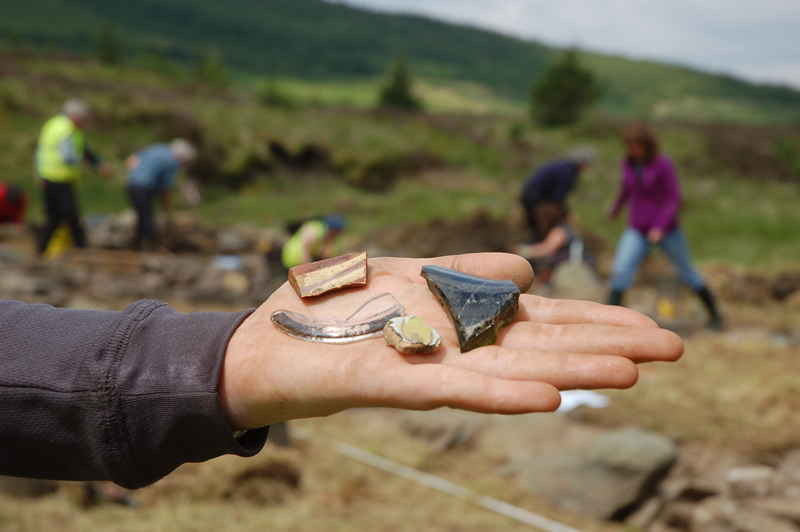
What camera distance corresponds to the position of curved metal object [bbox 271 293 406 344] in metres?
1.59

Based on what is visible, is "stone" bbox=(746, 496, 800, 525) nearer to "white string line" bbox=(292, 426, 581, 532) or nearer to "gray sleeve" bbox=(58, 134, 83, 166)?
"white string line" bbox=(292, 426, 581, 532)

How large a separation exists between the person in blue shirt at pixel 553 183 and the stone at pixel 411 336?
6.02 m

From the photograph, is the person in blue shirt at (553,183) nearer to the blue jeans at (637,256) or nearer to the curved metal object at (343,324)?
the blue jeans at (637,256)

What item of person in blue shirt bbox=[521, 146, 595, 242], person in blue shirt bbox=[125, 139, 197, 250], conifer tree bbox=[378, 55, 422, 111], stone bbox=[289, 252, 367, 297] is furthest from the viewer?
conifer tree bbox=[378, 55, 422, 111]

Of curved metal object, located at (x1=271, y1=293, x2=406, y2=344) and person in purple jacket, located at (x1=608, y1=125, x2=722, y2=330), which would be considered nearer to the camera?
curved metal object, located at (x1=271, y1=293, x2=406, y2=344)

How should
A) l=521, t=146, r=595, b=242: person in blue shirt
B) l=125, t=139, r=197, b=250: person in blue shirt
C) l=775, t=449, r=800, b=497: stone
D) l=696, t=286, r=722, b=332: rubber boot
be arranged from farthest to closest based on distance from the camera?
l=125, t=139, r=197, b=250: person in blue shirt, l=521, t=146, r=595, b=242: person in blue shirt, l=696, t=286, r=722, b=332: rubber boot, l=775, t=449, r=800, b=497: stone

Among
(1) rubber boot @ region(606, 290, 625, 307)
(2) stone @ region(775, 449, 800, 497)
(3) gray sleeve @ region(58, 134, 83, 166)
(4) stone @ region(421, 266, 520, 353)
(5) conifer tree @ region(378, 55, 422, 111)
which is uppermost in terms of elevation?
(5) conifer tree @ region(378, 55, 422, 111)

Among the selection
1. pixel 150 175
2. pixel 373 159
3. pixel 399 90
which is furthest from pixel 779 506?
pixel 399 90

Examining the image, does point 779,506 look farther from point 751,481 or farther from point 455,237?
point 455,237

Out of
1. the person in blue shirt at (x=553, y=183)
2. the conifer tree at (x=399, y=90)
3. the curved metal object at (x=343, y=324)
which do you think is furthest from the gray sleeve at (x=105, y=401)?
the conifer tree at (x=399, y=90)

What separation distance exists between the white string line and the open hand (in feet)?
6.72

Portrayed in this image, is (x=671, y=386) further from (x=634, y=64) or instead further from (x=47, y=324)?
(x=634, y=64)

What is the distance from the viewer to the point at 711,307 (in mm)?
6160

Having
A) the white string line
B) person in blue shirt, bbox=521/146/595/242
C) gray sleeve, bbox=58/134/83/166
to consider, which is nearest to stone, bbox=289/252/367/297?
the white string line
